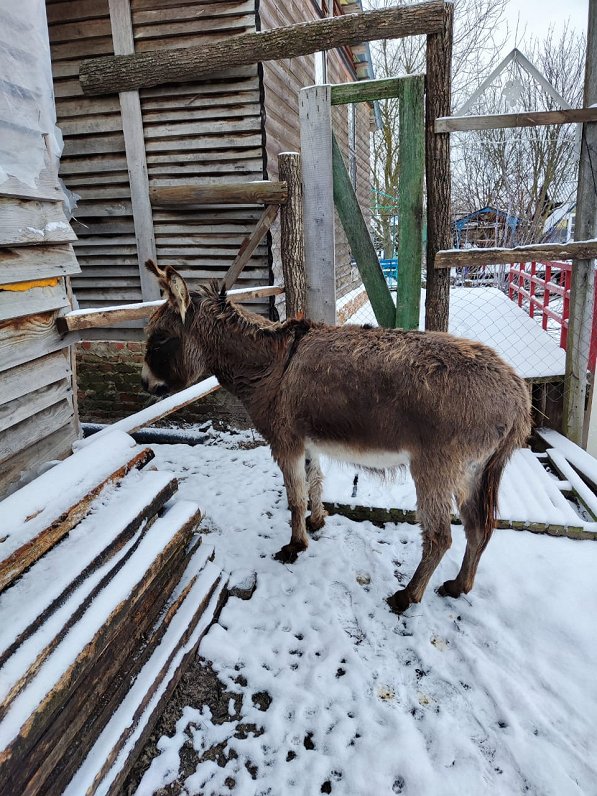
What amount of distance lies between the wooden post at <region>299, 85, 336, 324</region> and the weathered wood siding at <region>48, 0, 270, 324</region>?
152 centimetres

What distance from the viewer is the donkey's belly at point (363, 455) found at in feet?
8.59

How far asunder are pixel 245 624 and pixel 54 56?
22.0 ft

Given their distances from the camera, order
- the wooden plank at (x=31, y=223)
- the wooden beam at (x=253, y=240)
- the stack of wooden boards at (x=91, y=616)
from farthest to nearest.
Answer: the wooden beam at (x=253, y=240) → the wooden plank at (x=31, y=223) → the stack of wooden boards at (x=91, y=616)

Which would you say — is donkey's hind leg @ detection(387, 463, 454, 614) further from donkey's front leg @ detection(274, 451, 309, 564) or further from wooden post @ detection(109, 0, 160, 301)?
wooden post @ detection(109, 0, 160, 301)

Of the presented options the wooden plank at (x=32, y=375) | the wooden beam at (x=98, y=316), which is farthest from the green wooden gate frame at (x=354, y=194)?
the wooden plank at (x=32, y=375)

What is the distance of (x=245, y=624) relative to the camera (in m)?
2.67

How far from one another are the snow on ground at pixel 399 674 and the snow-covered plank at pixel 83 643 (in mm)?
630

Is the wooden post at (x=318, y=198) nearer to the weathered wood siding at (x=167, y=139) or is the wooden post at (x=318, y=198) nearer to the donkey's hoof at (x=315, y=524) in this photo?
the weathered wood siding at (x=167, y=139)

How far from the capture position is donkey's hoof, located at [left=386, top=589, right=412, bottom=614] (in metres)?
2.71

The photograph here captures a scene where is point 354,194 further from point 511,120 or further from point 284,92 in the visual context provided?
point 284,92

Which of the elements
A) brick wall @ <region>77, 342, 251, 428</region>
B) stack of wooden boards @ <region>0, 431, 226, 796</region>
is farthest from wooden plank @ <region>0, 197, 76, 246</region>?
brick wall @ <region>77, 342, 251, 428</region>

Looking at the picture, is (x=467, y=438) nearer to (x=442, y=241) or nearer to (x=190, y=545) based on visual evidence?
(x=190, y=545)

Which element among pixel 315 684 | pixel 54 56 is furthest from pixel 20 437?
pixel 54 56

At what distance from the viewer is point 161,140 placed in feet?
17.9
